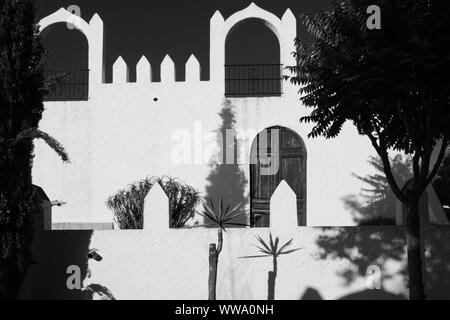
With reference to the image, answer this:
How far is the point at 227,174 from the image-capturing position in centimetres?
1342

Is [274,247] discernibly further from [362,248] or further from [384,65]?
[384,65]

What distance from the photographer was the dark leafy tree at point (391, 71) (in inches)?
304

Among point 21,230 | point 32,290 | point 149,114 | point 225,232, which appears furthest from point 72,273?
point 149,114

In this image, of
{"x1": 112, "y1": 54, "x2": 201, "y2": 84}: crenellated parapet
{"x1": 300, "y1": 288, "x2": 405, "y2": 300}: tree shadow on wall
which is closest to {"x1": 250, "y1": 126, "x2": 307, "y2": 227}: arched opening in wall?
{"x1": 112, "y1": 54, "x2": 201, "y2": 84}: crenellated parapet

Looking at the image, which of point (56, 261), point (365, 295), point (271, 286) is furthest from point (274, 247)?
point (56, 261)

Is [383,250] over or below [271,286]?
over

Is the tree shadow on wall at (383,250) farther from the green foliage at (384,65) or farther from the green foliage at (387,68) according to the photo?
the green foliage at (384,65)

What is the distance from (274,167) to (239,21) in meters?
4.22

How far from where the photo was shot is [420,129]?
8.61 metres

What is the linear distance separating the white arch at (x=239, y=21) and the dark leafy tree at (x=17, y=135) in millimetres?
5716

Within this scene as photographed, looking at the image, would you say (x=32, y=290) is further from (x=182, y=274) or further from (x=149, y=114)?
(x=149, y=114)

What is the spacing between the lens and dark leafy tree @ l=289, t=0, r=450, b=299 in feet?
Result: 25.3

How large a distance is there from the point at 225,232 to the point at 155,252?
139 centimetres

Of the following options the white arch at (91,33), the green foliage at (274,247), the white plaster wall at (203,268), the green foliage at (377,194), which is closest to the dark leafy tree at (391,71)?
the white plaster wall at (203,268)
